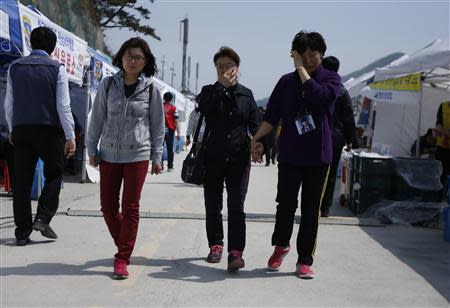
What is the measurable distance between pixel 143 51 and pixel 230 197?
143 cm

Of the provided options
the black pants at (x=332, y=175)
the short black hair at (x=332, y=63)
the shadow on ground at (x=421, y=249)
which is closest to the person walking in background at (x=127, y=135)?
the shadow on ground at (x=421, y=249)

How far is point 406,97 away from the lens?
12492 millimetres

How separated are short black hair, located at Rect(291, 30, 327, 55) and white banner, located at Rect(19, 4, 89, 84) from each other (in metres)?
4.15

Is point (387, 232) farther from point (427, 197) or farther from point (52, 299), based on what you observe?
point (52, 299)

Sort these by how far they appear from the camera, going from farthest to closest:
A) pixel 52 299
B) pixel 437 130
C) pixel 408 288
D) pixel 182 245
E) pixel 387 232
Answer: pixel 437 130 → pixel 387 232 → pixel 182 245 → pixel 408 288 → pixel 52 299

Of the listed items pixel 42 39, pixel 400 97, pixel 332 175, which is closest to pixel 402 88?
pixel 400 97

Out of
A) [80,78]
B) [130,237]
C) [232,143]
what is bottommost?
[130,237]

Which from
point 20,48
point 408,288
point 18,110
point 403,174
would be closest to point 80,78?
point 20,48

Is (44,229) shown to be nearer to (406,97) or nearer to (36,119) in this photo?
(36,119)

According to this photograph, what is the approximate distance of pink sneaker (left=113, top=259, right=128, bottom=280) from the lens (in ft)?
14.8

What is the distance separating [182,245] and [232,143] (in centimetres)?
146

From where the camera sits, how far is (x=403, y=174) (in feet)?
26.6

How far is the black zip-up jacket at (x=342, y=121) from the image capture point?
716 cm

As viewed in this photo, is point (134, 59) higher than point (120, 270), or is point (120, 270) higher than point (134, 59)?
point (134, 59)
